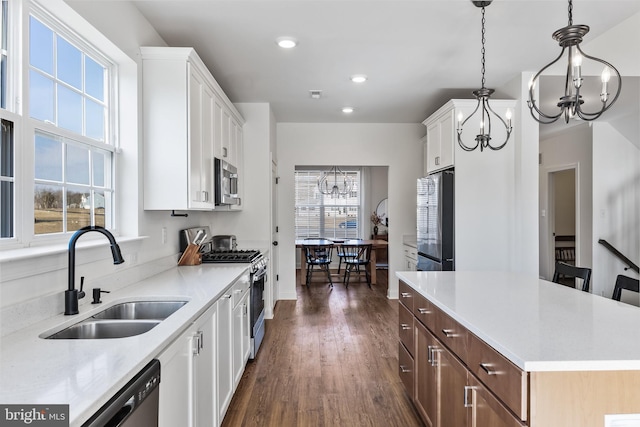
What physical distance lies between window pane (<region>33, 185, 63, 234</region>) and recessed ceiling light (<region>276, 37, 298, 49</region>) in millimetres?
1854

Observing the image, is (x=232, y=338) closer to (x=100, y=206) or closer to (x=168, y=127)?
(x=100, y=206)

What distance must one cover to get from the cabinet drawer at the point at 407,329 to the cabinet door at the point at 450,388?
451 mm

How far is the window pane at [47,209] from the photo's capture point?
1663 millimetres

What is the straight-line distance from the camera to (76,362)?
1.10 meters

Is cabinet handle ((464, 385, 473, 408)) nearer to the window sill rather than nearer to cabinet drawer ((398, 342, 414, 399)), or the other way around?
cabinet drawer ((398, 342, 414, 399))

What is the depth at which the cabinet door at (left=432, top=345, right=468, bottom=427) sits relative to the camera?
156cm

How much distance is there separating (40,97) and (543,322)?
235 centimetres

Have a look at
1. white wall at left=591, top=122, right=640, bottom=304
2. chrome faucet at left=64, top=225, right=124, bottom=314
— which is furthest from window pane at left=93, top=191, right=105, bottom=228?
white wall at left=591, top=122, right=640, bottom=304

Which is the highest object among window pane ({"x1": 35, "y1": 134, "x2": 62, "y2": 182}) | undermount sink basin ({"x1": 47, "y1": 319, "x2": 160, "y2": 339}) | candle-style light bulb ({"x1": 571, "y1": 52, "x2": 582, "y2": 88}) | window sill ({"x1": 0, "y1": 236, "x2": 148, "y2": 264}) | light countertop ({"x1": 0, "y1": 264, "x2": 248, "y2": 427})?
candle-style light bulb ({"x1": 571, "y1": 52, "x2": 582, "y2": 88})

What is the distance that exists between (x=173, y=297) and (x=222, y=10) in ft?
6.01

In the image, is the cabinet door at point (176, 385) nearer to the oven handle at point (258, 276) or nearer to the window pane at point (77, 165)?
the window pane at point (77, 165)

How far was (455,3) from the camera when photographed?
7.65 ft

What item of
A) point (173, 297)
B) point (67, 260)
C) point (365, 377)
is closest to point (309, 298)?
point (365, 377)

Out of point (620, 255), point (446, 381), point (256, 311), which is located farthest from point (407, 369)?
point (620, 255)
